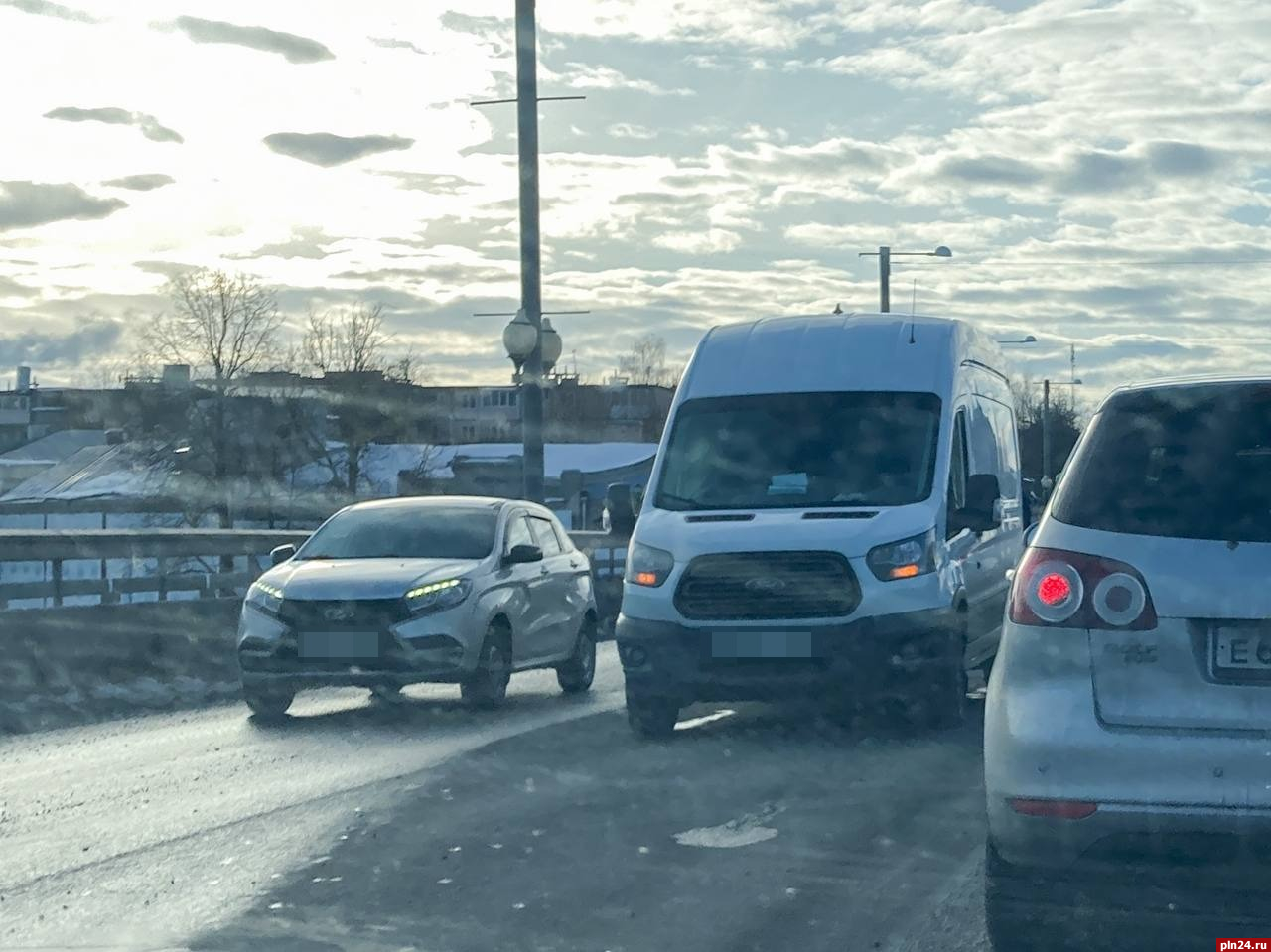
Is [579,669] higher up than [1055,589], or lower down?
lower down

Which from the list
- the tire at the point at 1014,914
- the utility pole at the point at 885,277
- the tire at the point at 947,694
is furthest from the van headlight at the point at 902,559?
the utility pole at the point at 885,277

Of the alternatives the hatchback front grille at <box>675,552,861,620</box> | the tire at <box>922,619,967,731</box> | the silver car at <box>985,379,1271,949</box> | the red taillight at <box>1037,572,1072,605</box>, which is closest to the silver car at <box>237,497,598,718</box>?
the hatchback front grille at <box>675,552,861,620</box>

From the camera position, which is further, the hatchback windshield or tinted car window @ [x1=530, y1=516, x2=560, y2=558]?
tinted car window @ [x1=530, y1=516, x2=560, y2=558]

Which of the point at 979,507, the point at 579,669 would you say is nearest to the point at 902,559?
the point at 979,507

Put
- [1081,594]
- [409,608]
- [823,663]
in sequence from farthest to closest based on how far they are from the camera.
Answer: [409,608], [823,663], [1081,594]

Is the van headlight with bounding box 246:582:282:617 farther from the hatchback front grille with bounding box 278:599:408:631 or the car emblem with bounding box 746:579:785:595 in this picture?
the car emblem with bounding box 746:579:785:595

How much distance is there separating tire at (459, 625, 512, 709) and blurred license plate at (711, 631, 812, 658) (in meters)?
2.57

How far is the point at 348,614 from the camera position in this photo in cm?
1191

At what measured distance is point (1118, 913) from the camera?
5.18m

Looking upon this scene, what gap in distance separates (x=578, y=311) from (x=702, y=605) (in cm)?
903

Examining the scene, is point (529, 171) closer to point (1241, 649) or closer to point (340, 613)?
point (340, 613)

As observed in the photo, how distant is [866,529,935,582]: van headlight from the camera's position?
10.3 metres

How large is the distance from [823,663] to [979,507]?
165 centimetres

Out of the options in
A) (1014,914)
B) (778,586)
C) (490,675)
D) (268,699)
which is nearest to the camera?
(1014,914)
